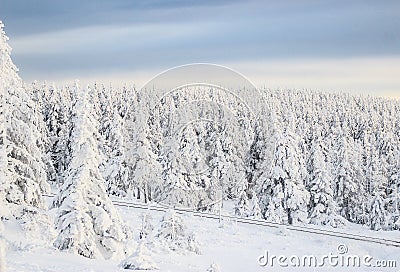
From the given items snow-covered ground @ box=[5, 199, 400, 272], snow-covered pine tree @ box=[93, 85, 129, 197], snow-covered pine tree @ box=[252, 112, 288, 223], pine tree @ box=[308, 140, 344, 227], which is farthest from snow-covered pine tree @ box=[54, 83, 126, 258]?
snow-covered pine tree @ box=[93, 85, 129, 197]

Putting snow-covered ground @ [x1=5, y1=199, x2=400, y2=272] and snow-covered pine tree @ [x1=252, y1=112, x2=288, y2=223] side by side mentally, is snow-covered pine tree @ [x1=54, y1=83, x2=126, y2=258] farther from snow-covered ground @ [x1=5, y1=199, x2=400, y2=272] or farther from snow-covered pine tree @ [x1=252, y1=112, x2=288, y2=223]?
snow-covered pine tree @ [x1=252, y1=112, x2=288, y2=223]

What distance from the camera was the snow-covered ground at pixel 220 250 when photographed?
17.5 metres

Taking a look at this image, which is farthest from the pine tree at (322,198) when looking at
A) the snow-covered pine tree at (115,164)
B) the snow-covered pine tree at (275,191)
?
the snow-covered pine tree at (115,164)

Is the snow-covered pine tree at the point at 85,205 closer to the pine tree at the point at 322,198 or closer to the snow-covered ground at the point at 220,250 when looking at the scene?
the snow-covered ground at the point at 220,250

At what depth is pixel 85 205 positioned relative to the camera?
19984mm

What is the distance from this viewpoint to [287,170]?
1718 inches

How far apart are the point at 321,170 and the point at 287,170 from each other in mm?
8548

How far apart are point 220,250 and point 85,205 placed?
11748 mm

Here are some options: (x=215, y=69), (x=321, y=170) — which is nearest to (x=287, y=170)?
(x=321, y=170)

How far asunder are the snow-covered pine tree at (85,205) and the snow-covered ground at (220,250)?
832mm

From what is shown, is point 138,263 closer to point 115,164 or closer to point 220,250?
point 220,250

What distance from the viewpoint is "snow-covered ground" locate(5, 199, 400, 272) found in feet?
57.3

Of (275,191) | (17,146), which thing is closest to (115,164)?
(275,191)

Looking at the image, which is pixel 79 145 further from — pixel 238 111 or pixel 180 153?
pixel 238 111
